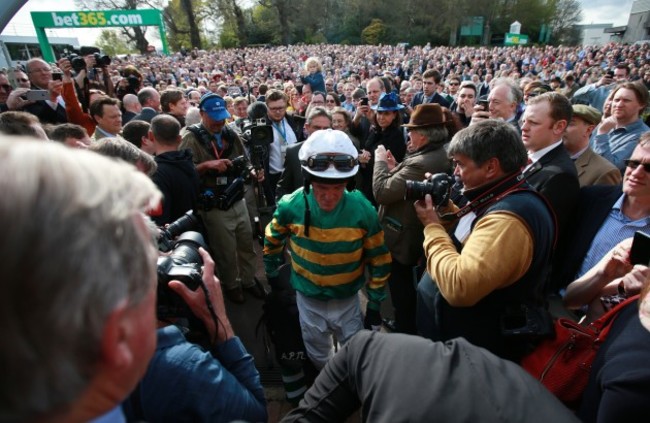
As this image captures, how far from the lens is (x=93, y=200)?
0.54 m

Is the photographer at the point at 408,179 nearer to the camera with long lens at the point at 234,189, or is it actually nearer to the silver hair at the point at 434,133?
the silver hair at the point at 434,133

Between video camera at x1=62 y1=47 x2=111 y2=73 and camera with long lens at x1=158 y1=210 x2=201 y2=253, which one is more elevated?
video camera at x1=62 y1=47 x2=111 y2=73

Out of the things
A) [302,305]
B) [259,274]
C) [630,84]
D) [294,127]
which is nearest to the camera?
[302,305]

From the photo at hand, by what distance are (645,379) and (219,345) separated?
1281mm

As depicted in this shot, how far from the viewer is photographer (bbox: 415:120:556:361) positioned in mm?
1556

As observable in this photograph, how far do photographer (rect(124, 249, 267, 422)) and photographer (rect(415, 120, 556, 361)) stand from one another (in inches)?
40.4

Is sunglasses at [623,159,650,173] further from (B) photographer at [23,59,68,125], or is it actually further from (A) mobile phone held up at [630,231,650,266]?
(B) photographer at [23,59,68,125]

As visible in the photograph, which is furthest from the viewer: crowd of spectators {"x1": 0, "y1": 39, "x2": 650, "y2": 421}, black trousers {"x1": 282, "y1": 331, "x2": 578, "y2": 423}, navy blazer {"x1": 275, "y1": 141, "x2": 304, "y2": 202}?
navy blazer {"x1": 275, "y1": 141, "x2": 304, "y2": 202}

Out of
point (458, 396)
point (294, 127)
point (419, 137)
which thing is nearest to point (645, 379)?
point (458, 396)

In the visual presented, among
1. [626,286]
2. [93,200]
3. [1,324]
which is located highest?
[93,200]

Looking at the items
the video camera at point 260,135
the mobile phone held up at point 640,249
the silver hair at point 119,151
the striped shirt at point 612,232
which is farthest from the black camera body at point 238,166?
the mobile phone held up at point 640,249

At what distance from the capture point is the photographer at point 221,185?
3436 mm

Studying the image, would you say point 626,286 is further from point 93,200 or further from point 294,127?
point 294,127

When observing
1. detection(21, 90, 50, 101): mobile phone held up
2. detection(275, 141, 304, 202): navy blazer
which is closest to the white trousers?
detection(275, 141, 304, 202): navy blazer
